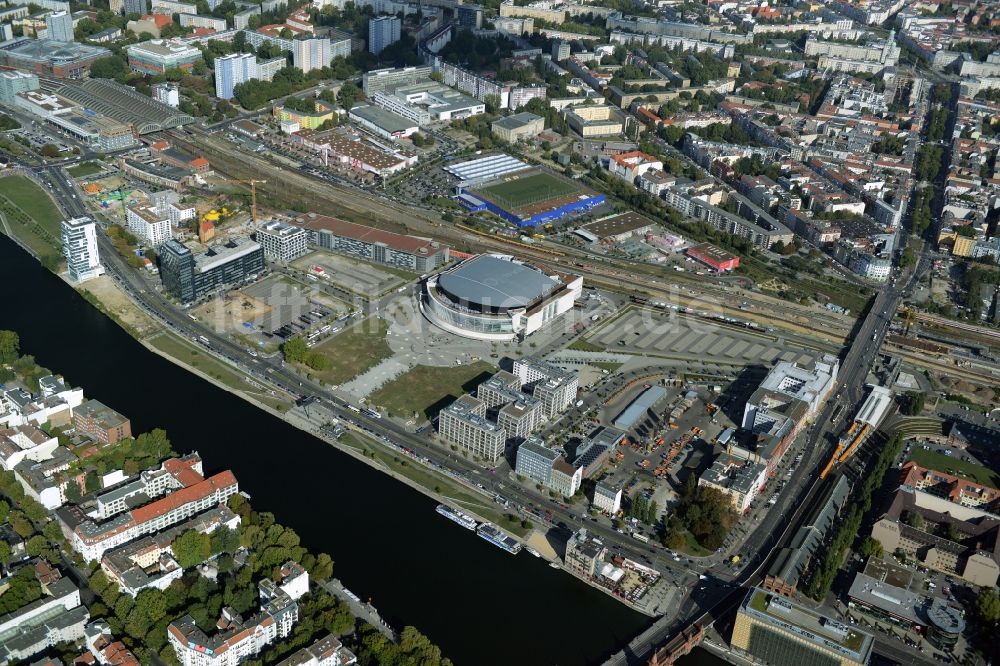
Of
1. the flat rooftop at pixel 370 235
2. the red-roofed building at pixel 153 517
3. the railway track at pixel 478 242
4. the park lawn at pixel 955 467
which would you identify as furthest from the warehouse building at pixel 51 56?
the park lawn at pixel 955 467

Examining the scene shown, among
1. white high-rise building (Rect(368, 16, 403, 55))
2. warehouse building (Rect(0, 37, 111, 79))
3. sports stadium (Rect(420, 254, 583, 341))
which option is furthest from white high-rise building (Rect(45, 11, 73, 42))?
sports stadium (Rect(420, 254, 583, 341))

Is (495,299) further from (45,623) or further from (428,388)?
(45,623)

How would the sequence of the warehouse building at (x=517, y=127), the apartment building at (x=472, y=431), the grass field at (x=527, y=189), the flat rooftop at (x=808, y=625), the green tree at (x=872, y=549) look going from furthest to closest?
1. the warehouse building at (x=517, y=127)
2. the grass field at (x=527, y=189)
3. the apartment building at (x=472, y=431)
4. the green tree at (x=872, y=549)
5. the flat rooftop at (x=808, y=625)

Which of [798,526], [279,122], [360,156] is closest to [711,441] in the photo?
[798,526]

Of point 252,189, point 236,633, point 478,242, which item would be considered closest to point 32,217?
point 252,189

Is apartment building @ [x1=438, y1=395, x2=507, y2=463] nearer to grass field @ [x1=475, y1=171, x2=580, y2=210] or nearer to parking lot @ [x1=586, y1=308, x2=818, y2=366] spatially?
parking lot @ [x1=586, y1=308, x2=818, y2=366]

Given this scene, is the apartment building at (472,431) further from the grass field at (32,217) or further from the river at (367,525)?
the grass field at (32,217)

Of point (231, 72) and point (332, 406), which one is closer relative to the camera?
point (332, 406)
